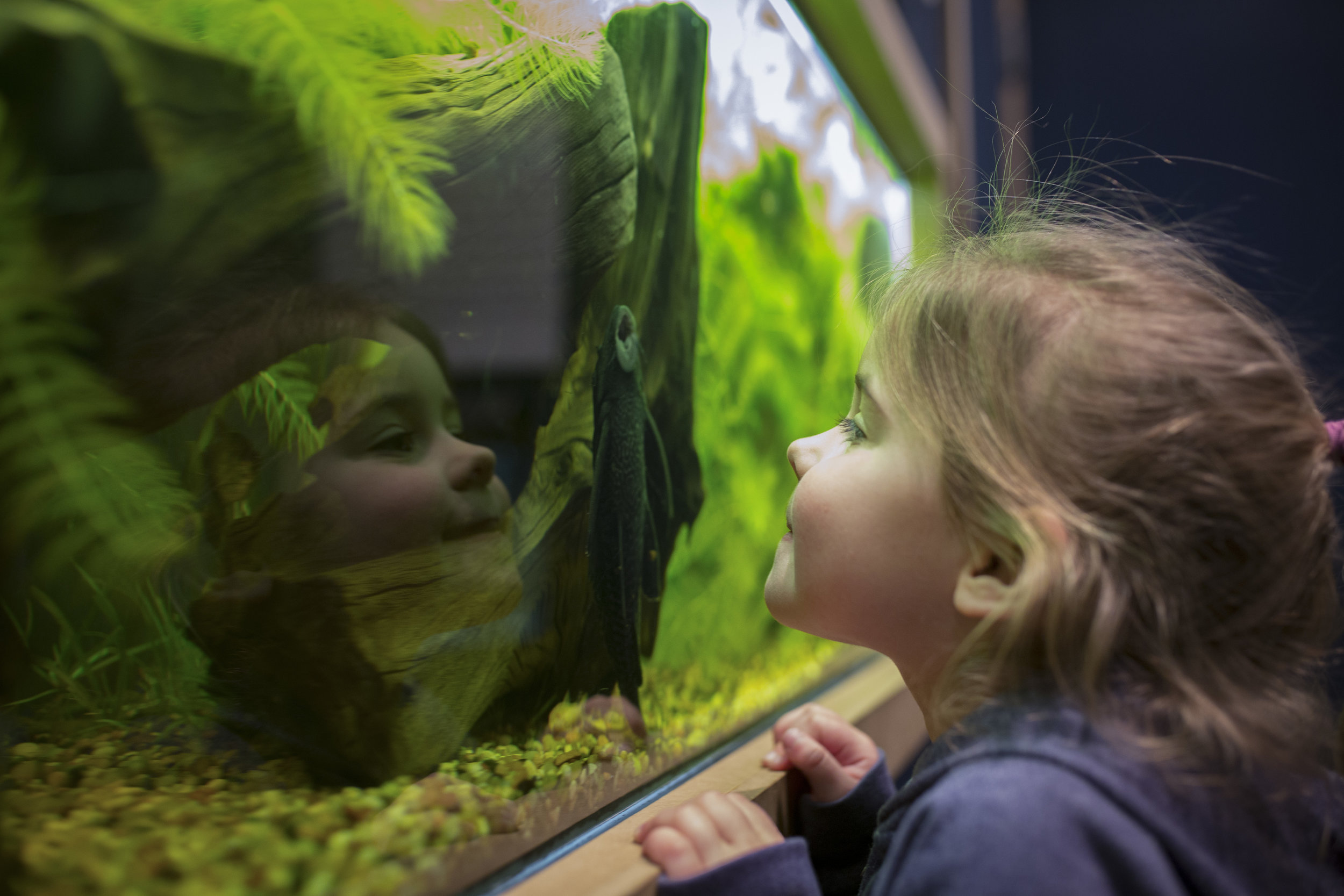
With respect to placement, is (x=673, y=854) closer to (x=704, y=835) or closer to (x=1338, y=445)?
(x=704, y=835)

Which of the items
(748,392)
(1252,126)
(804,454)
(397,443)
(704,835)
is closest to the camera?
(397,443)

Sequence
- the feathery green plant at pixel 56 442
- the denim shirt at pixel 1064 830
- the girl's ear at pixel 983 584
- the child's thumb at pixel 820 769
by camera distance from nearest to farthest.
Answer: the feathery green plant at pixel 56 442 < the denim shirt at pixel 1064 830 < the girl's ear at pixel 983 584 < the child's thumb at pixel 820 769

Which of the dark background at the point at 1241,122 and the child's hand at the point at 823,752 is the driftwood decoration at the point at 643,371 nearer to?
the child's hand at the point at 823,752

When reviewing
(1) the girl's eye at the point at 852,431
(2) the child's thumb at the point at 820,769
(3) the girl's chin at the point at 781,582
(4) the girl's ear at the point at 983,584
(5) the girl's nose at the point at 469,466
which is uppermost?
(5) the girl's nose at the point at 469,466

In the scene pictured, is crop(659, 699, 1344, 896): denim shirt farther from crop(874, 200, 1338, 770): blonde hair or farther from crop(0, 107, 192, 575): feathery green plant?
crop(0, 107, 192, 575): feathery green plant

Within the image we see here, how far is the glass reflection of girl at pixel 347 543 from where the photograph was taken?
42 centimetres

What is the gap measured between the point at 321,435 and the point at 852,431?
40 cm

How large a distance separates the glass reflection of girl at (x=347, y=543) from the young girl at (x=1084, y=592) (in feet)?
0.71

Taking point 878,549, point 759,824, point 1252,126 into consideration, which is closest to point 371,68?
point 878,549

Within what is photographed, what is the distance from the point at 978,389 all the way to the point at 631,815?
0.42 metres

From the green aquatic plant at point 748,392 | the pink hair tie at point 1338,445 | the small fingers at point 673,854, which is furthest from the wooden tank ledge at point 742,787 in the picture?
the pink hair tie at point 1338,445

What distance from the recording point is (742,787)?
0.72 meters

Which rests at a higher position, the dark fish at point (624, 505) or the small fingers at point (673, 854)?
the dark fish at point (624, 505)

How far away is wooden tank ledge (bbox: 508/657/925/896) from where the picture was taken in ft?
1.74
